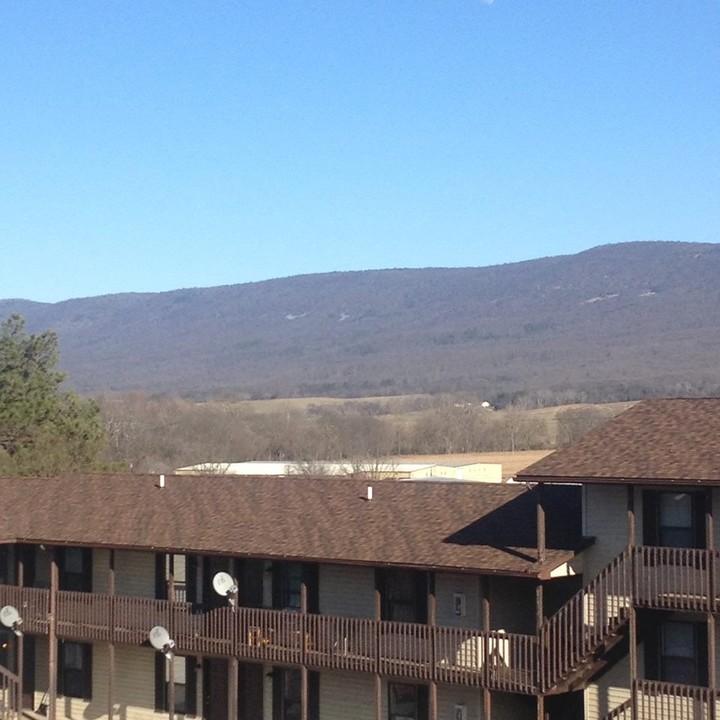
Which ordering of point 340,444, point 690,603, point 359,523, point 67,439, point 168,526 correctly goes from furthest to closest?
point 340,444 < point 67,439 < point 168,526 < point 359,523 < point 690,603

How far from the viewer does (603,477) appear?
80.3 feet

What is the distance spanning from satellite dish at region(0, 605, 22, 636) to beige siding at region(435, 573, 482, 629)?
939 centimetres

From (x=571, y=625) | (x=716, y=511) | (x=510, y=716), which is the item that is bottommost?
A: (x=510, y=716)

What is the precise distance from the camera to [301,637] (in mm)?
28047

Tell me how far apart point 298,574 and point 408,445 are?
88982mm

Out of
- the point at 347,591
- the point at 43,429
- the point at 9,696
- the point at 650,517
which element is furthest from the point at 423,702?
the point at 43,429

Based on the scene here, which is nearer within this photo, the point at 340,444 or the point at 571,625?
the point at 571,625

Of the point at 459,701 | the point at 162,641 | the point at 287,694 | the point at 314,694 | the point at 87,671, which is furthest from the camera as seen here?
the point at 87,671

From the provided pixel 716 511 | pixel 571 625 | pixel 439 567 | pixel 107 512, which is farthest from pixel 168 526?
pixel 716 511

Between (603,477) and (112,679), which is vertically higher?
(603,477)

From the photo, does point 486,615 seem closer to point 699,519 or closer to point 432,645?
point 432,645

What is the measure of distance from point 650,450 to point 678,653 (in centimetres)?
350

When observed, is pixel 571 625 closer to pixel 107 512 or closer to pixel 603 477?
pixel 603 477

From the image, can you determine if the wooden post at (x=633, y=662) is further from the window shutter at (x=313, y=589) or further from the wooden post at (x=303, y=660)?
the window shutter at (x=313, y=589)
